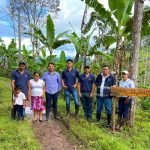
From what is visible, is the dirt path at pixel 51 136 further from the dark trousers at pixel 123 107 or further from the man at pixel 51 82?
the dark trousers at pixel 123 107

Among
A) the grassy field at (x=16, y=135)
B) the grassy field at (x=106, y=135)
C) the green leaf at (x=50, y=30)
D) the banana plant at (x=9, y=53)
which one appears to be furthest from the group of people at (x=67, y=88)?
the banana plant at (x=9, y=53)

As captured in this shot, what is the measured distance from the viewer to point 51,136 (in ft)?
32.6

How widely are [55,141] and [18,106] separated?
74.7 inches

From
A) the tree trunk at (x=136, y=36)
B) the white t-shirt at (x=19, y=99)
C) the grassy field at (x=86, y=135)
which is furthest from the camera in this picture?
the tree trunk at (x=136, y=36)

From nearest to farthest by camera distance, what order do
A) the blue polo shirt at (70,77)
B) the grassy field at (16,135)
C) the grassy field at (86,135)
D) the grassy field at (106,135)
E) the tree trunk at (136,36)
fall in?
the grassy field at (16,135) → the grassy field at (86,135) → the grassy field at (106,135) → the tree trunk at (136,36) → the blue polo shirt at (70,77)

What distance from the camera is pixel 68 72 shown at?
11508 millimetres

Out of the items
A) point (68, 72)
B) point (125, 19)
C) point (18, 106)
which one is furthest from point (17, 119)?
point (125, 19)

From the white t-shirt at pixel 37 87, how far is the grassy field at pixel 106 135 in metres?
1.16

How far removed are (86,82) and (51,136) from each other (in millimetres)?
2133

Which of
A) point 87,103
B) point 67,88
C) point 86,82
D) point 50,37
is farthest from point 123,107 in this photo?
point 50,37

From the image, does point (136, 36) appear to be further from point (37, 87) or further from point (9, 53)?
point (9, 53)

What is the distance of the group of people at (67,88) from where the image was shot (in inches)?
427

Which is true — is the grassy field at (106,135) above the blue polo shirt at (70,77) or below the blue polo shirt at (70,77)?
below

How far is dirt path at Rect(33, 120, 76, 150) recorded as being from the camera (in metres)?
9.22
